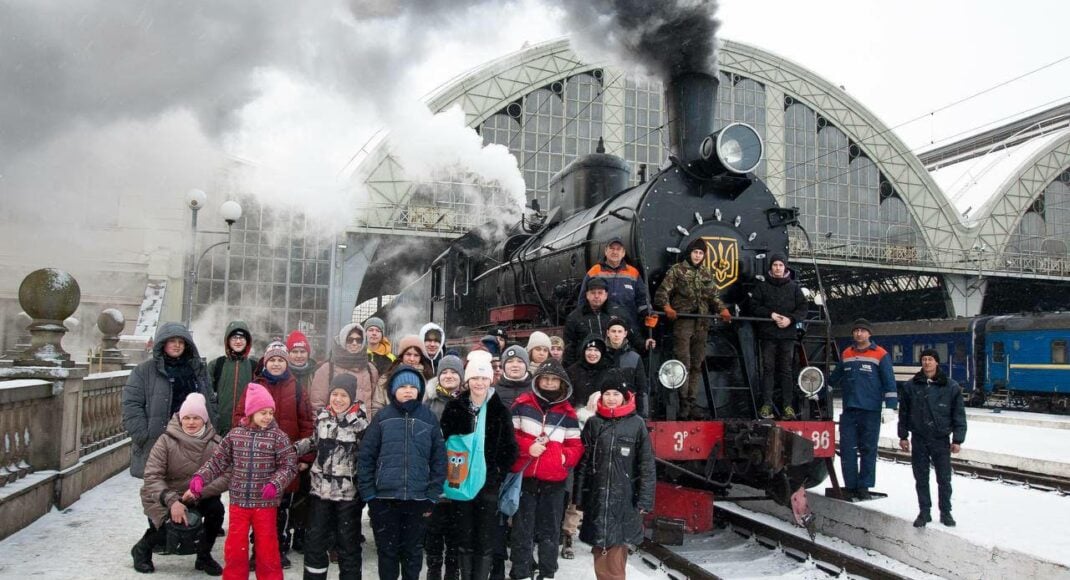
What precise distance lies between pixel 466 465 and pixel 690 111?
4.60 m

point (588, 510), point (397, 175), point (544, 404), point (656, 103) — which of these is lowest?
point (588, 510)

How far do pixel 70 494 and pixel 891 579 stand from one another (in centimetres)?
638

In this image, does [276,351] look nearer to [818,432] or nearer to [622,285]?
[622,285]

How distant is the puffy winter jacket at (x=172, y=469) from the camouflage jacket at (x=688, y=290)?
3467 mm

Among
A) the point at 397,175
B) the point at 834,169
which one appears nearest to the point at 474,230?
the point at 397,175

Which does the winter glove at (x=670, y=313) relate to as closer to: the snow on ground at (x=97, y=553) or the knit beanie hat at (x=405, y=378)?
the snow on ground at (x=97, y=553)

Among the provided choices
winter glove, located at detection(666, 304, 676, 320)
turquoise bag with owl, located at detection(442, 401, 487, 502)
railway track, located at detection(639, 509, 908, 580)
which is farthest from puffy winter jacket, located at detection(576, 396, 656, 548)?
winter glove, located at detection(666, 304, 676, 320)

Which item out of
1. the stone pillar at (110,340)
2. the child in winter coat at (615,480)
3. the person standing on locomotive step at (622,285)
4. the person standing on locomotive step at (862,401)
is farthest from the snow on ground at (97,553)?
the stone pillar at (110,340)

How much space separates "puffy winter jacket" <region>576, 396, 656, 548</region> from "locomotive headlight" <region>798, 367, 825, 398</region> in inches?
92.6

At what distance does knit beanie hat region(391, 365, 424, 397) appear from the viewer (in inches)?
161

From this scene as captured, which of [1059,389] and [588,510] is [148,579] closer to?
[588,510]

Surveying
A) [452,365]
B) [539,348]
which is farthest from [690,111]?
[452,365]

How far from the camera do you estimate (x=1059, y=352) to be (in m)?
18.0

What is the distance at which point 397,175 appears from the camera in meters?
25.9
